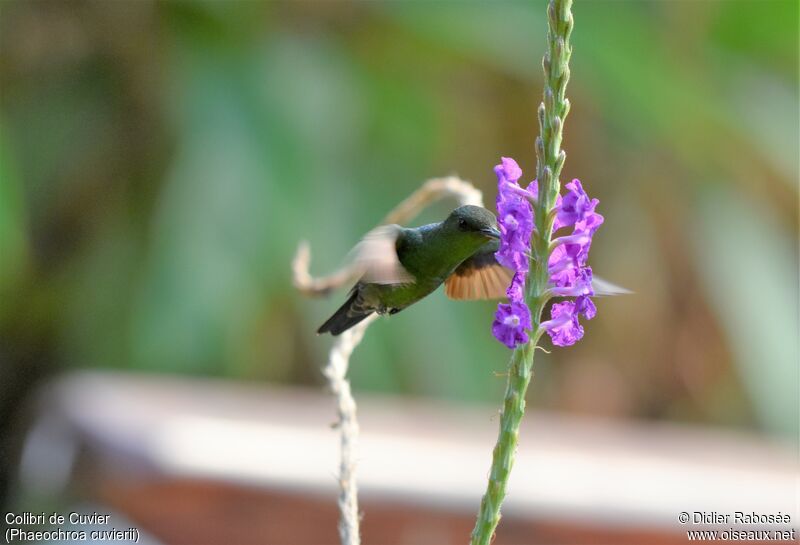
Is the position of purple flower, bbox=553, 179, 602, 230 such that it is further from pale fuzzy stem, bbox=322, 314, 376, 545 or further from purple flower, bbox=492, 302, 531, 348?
pale fuzzy stem, bbox=322, 314, 376, 545

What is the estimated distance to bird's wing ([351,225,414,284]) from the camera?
1.02 m

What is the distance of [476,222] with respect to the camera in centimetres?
102

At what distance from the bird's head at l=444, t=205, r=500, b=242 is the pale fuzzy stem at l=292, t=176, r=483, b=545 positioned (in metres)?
0.06

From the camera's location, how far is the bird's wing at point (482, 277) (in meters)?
1.14

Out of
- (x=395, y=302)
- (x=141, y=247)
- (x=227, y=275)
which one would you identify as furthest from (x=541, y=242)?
(x=141, y=247)

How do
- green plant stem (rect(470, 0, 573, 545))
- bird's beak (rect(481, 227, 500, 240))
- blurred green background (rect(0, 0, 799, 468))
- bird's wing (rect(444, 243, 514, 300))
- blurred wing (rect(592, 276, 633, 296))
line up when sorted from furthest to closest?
blurred green background (rect(0, 0, 799, 468)) → bird's wing (rect(444, 243, 514, 300)) → bird's beak (rect(481, 227, 500, 240)) → blurred wing (rect(592, 276, 633, 296)) → green plant stem (rect(470, 0, 573, 545))

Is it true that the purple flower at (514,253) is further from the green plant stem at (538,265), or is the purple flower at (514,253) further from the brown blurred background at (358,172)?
the brown blurred background at (358,172)

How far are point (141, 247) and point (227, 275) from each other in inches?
23.0

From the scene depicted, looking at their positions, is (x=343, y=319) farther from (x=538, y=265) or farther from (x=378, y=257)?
(x=538, y=265)

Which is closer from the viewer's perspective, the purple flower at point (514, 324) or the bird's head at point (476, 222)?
the purple flower at point (514, 324)

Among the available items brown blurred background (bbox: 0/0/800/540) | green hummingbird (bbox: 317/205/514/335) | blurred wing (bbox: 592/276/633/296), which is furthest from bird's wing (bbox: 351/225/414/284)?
brown blurred background (bbox: 0/0/800/540)

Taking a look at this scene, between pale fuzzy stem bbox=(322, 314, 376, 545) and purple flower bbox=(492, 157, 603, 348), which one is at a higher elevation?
purple flower bbox=(492, 157, 603, 348)

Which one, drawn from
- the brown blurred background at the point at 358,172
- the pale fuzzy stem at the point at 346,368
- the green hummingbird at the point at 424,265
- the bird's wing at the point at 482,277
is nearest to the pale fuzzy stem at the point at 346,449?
the pale fuzzy stem at the point at 346,368

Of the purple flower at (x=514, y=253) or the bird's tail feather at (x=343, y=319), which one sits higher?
the bird's tail feather at (x=343, y=319)
